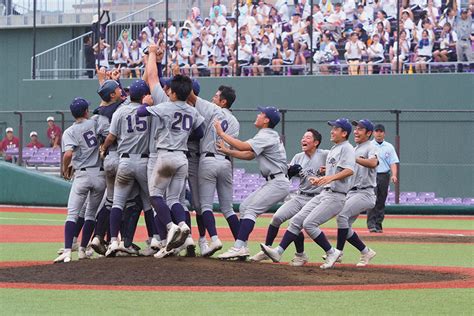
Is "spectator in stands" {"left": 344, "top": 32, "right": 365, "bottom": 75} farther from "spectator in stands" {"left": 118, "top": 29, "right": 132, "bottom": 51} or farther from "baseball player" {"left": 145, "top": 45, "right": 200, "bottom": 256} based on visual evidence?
"baseball player" {"left": 145, "top": 45, "right": 200, "bottom": 256}

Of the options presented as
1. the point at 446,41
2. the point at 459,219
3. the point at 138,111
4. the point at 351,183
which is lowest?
the point at 459,219

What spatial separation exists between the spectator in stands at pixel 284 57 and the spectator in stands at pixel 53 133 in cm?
648

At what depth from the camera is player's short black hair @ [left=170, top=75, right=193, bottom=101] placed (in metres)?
11.6

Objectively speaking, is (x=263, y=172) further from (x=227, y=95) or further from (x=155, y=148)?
(x=155, y=148)

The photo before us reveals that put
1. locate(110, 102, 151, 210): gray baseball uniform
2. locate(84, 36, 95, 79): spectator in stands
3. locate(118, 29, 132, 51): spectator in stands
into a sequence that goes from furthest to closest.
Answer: locate(84, 36, 95, 79): spectator in stands
locate(118, 29, 132, 51): spectator in stands
locate(110, 102, 151, 210): gray baseball uniform

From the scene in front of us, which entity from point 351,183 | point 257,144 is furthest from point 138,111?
point 351,183

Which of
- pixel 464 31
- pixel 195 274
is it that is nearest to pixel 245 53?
pixel 464 31

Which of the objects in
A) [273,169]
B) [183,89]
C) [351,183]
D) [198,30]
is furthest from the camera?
[198,30]

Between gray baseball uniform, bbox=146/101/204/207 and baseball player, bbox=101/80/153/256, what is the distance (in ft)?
1.06

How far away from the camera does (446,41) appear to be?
89.2ft

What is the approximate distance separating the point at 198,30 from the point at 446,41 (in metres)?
7.62

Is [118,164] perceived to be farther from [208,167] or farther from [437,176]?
[437,176]

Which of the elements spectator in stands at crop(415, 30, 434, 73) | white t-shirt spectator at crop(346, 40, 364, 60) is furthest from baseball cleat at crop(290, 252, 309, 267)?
white t-shirt spectator at crop(346, 40, 364, 60)

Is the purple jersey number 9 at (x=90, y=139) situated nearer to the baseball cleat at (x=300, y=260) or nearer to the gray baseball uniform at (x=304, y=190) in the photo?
the gray baseball uniform at (x=304, y=190)
